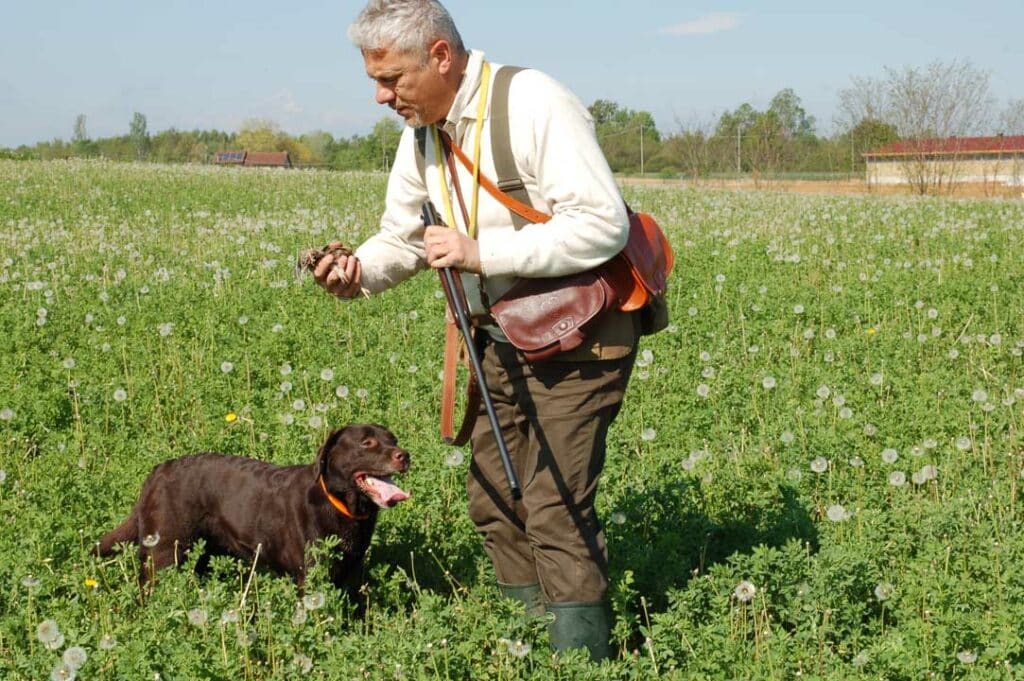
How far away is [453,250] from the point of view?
3.79 metres

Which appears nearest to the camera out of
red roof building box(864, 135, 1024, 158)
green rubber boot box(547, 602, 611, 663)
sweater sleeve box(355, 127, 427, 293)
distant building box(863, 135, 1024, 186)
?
green rubber boot box(547, 602, 611, 663)

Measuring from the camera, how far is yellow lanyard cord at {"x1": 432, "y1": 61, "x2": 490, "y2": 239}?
3887mm

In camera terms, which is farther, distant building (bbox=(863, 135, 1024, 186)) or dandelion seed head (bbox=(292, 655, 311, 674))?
distant building (bbox=(863, 135, 1024, 186))

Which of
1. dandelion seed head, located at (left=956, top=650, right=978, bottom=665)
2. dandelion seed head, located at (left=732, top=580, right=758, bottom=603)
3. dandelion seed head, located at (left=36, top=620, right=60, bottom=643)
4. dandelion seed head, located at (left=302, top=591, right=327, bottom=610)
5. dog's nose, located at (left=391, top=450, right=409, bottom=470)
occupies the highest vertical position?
dog's nose, located at (left=391, top=450, right=409, bottom=470)

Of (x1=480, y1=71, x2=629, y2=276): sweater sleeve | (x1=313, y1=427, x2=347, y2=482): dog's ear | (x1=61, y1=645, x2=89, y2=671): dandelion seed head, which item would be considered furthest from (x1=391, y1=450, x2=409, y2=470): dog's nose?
(x1=61, y1=645, x2=89, y2=671): dandelion seed head

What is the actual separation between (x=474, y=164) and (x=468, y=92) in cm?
25

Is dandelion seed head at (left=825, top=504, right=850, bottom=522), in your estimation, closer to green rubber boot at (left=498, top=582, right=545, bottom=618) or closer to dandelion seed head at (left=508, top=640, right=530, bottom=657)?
green rubber boot at (left=498, top=582, right=545, bottom=618)

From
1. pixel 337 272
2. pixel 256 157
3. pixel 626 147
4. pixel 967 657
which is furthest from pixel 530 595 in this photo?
pixel 256 157

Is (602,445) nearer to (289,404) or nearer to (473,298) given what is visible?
(473,298)

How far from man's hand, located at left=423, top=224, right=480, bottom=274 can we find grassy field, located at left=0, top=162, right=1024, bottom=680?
141 centimetres

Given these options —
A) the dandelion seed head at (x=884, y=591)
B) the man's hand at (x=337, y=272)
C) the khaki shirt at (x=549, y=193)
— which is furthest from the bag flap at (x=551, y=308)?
the dandelion seed head at (x=884, y=591)

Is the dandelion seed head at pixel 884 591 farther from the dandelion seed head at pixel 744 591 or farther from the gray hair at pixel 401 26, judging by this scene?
the gray hair at pixel 401 26

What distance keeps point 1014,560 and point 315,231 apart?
532 inches

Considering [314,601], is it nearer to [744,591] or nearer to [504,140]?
[744,591]
